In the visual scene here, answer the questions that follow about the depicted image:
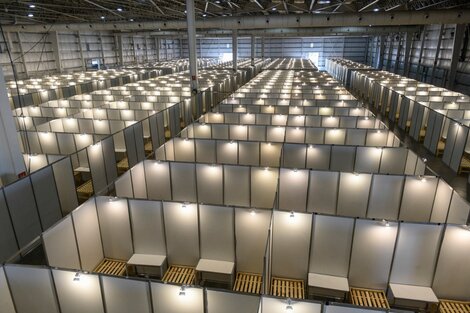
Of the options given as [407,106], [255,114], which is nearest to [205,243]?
[255,114]

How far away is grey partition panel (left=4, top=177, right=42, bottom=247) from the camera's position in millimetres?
9648

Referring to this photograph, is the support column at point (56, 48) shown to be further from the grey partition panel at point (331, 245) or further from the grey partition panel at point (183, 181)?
the grey partition panel at point (331, 245)

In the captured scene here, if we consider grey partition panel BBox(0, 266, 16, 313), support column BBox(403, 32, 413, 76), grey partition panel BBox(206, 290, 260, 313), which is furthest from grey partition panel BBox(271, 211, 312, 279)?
support column BBox(403, 32, 413, 76)

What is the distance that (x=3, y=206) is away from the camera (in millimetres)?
9336

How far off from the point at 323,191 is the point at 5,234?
962 cm

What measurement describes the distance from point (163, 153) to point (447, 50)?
36.3 meters

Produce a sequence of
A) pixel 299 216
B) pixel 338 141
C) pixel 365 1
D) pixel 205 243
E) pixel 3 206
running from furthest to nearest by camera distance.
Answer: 1. pixel 365 1
2. pixel 338 141
3. pixel 3 206
4. pixel 205 243
5. pixel 299 216

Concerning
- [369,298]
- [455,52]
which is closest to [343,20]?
[455,52]

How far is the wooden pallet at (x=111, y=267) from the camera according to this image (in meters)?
8.77

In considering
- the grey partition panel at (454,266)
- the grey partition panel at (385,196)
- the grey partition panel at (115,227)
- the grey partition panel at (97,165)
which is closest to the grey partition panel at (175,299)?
the grey partition panel at (115,227)

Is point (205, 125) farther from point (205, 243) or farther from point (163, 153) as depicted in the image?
point (205, 243)

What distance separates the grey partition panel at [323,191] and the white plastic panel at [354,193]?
192 mm

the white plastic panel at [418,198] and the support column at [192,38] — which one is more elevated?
the support column at [192,38]

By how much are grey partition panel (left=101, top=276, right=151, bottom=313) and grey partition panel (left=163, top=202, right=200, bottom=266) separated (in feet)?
8.74
